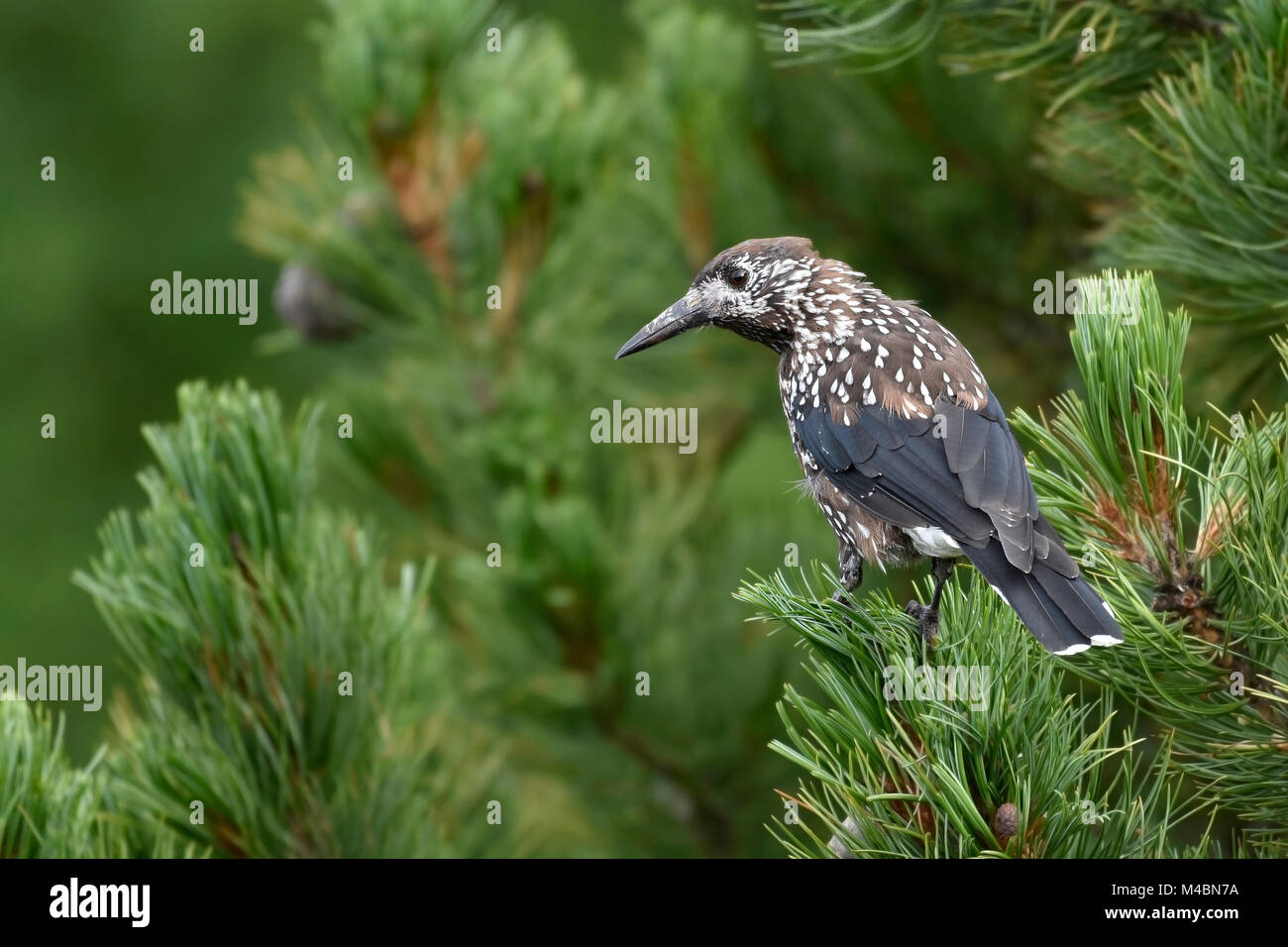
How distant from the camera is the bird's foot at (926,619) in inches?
74.7

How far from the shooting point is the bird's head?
8.69 ft

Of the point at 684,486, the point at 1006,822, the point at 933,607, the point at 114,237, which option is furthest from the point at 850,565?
the point at 114,237

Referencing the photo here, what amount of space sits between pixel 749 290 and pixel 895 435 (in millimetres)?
526

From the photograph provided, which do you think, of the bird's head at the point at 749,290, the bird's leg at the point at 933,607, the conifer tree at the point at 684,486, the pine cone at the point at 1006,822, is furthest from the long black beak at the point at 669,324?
the pine cone at the point at 1006,822

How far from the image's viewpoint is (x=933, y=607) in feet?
6.73

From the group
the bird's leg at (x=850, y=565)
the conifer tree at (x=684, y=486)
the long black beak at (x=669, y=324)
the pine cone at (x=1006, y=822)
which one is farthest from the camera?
the long black beak at (x=669, y=324)

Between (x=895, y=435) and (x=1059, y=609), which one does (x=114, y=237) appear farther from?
(x=1059, y=609)

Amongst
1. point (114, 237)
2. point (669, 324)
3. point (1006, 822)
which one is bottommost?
point (1006, 822)

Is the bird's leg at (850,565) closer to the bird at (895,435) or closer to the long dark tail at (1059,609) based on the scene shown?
the bird at (895,435)

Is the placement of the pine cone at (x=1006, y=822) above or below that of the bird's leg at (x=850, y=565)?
below
